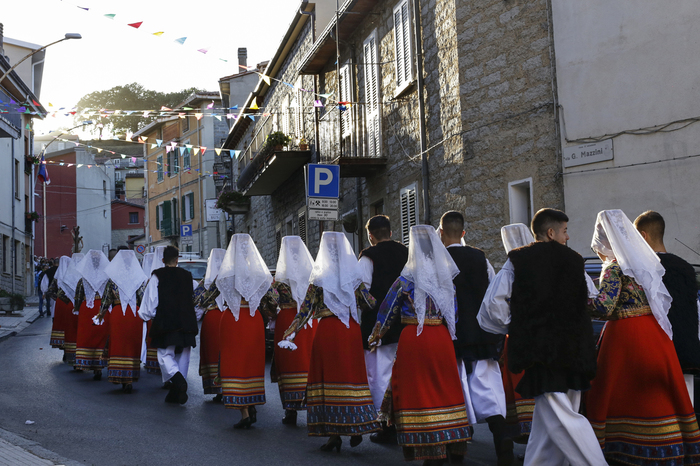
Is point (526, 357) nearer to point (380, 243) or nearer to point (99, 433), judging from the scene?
point (380, 243)

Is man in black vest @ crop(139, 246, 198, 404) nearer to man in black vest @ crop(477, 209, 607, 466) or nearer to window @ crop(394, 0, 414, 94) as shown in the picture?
man in black vest @ crop(477, 209, 607, 466)

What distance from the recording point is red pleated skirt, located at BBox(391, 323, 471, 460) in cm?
554

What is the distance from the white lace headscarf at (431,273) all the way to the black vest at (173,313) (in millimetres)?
4461

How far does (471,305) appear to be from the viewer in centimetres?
634

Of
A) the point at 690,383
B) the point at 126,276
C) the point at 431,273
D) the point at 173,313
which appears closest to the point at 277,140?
the point at 126,276

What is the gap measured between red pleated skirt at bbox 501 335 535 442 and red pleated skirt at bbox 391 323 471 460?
1.54 feet

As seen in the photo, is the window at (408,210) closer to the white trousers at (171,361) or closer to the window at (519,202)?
the window at (519,202)

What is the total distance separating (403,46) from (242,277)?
8.70 metres

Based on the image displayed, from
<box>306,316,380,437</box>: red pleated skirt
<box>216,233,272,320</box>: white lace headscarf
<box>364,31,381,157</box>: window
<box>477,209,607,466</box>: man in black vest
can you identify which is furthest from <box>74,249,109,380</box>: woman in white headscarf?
<box>477,209,607,466</box>: man in black vest

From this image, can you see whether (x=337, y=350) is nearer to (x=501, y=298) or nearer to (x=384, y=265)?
(x=384, y=265)

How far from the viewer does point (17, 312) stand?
26.1 meters

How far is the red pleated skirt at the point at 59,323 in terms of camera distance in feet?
44.2

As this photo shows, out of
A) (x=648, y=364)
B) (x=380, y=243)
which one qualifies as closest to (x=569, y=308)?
(x=648, y=364)

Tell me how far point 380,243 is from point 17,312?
2223 cm
